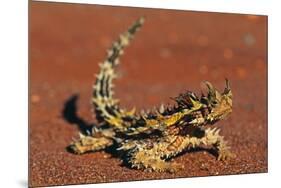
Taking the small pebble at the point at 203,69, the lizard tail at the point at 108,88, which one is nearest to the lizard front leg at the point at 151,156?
the lizard tail at the point at 108,88

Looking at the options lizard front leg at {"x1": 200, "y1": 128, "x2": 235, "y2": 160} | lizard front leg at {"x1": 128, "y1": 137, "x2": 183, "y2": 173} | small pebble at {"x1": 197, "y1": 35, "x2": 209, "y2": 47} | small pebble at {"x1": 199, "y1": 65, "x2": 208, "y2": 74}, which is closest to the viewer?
lizard front leg at {"x1": 128, "y1": 137, "x2": 183, "y2": 173}

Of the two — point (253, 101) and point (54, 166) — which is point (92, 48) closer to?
point (253, 101)

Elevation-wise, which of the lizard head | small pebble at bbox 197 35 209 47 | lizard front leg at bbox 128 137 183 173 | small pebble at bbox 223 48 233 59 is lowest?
lizard front leg at bbox 128 137 183 173

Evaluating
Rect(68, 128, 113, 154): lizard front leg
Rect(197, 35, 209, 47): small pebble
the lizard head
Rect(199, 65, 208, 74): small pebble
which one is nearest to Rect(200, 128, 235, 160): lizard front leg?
the lizard head

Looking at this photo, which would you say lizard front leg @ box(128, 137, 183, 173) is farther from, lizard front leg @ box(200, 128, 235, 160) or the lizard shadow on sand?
lizard front leg @ box(200, 128, 235, 160)

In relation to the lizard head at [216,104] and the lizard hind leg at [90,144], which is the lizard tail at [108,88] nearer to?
the lizard hind leg at [90,144]
